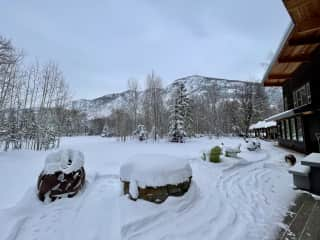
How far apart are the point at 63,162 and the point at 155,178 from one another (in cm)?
231

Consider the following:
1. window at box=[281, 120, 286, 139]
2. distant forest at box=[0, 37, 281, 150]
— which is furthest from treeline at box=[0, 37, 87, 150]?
window at box=[281, 120, 286, 139]

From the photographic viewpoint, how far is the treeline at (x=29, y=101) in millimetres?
10633

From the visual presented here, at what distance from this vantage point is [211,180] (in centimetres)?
525

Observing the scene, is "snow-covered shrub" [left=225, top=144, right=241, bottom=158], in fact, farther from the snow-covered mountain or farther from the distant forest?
the snow-covered mountain

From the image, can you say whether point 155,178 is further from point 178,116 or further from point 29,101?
point 178,116

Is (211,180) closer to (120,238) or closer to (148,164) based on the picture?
(148,164)

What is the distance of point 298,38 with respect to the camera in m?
6.51

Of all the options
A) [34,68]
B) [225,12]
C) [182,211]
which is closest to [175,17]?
[225,12]

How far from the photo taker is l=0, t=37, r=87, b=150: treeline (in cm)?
1063

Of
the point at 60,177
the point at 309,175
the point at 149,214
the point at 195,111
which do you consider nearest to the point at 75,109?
the point at 195,111

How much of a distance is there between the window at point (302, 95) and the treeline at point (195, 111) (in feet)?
43.4

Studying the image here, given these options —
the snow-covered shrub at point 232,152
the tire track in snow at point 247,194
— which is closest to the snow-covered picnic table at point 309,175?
the tire track in snow at point 247,194

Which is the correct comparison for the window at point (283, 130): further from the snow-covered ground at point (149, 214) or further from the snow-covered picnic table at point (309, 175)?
the snow-covered picnic table at point (309, 175)

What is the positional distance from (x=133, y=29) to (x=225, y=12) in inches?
198
